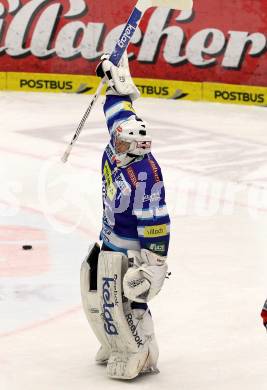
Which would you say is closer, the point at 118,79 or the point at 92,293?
the point at 92,293

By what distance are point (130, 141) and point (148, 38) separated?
11.1m

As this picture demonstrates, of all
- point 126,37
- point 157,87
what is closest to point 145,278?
point 126,37

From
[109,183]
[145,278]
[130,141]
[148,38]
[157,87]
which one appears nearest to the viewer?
[145,278]

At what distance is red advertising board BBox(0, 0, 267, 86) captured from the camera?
18.3 meters

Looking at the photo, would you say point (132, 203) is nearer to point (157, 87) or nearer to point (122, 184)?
point (122, 184)

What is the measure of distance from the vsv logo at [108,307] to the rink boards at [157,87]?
34.8 ft

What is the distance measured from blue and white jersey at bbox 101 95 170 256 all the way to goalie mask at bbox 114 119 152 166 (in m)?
0.06

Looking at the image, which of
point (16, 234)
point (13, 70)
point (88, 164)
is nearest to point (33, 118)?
point (13, 70)

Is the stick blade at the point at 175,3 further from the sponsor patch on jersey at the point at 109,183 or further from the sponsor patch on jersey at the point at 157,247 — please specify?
the sponsor patch on jersey at the point at 157,247

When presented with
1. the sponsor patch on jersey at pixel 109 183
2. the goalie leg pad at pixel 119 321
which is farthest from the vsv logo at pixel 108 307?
the sponsor patch on jersey at pixel 109 183

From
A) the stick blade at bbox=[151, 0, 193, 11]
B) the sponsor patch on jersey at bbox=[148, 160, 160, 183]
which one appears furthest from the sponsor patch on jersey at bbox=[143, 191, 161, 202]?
the stick blade at bbox=[151, 0, 193, 11]

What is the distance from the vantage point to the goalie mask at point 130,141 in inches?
313

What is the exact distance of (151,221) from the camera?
786cm

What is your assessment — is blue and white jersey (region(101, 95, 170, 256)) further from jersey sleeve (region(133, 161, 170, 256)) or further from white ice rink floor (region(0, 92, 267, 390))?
white ice rink floor (region(0, 92, 267, 390))
